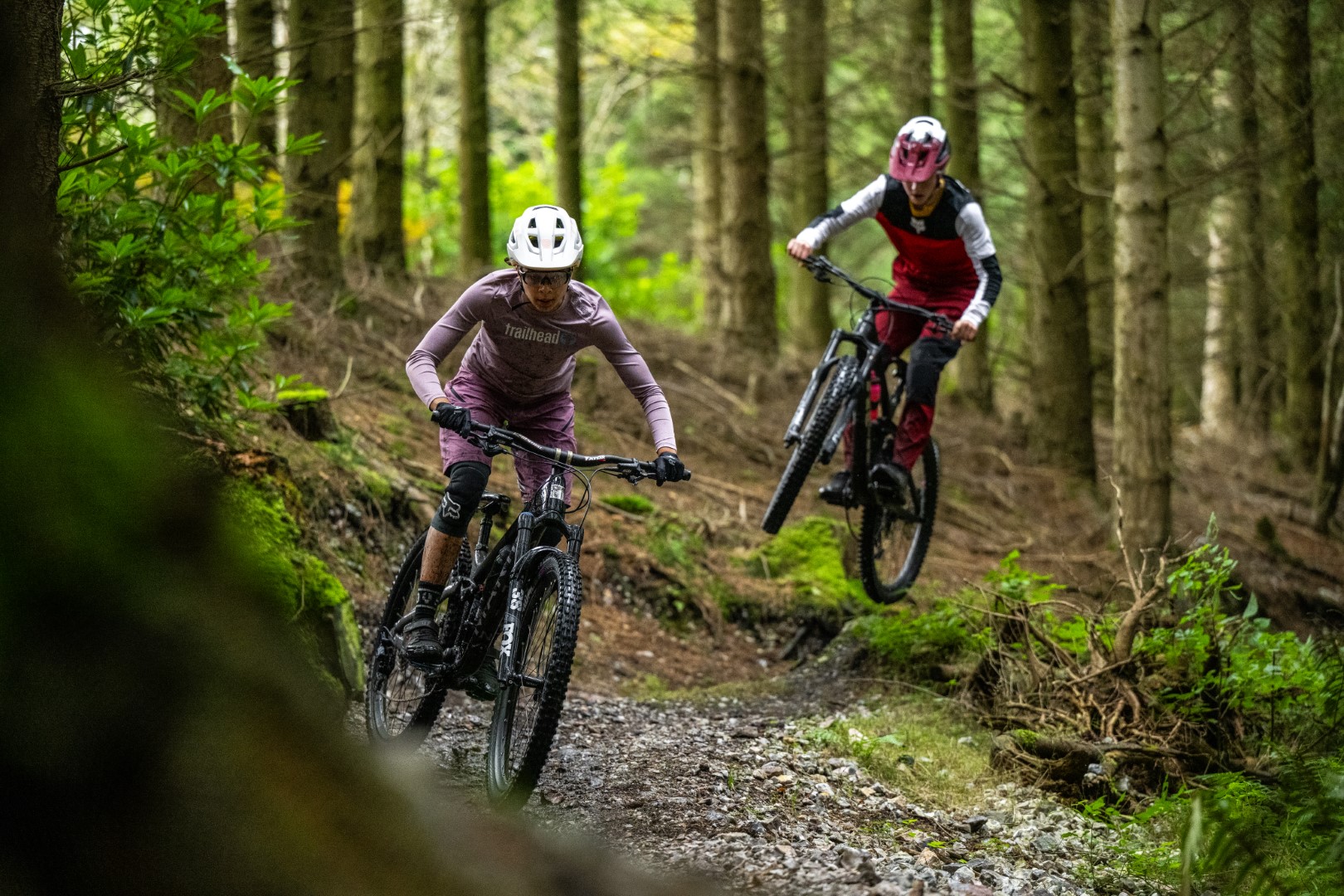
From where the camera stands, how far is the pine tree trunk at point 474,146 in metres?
16.8

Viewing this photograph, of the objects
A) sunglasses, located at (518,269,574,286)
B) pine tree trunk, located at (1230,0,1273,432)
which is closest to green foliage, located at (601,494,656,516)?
sunglasses, located at (518,269,574,286)

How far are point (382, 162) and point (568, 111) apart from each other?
9.80 ft

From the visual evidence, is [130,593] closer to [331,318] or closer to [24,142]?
[24,142]

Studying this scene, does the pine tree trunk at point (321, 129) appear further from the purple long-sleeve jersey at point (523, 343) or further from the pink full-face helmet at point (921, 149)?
the purple long-sleeve jersey at point (523, 343)

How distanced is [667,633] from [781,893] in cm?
551

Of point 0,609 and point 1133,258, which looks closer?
point 0,609

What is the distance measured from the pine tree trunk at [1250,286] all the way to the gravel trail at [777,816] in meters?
14.0

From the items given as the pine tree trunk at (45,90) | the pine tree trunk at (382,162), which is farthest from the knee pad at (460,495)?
the pine tree trunk at (382,162)

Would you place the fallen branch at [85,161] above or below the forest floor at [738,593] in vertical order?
above

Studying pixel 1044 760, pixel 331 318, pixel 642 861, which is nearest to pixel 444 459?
pixel 642 861

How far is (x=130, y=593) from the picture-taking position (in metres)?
1.75

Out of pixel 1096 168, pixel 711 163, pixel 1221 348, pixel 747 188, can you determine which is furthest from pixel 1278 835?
pixel 1221 348

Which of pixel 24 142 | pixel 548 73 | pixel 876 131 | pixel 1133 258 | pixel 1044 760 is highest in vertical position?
pixel 548 73

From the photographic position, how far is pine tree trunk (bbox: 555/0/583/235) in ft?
48.3
